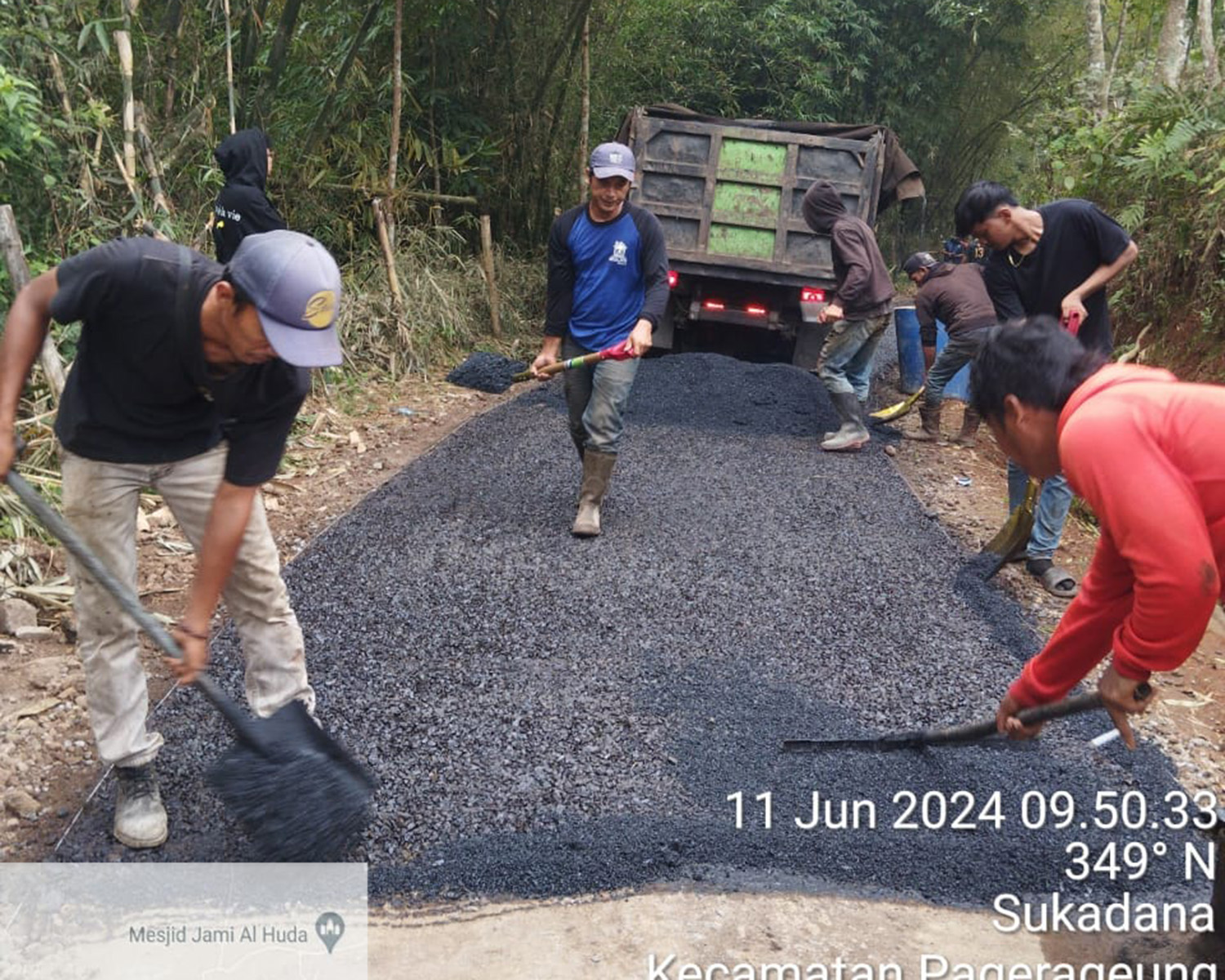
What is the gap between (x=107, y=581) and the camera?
2197 millimetres

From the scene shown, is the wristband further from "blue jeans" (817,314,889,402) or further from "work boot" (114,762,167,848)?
"blue jeans" (817,314,889,402)

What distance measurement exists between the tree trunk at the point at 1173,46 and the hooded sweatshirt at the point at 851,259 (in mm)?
3907

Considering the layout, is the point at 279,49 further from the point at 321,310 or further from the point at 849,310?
the point at 321,310

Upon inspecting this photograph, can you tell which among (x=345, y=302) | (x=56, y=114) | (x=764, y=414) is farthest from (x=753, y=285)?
(x=56, y=114)

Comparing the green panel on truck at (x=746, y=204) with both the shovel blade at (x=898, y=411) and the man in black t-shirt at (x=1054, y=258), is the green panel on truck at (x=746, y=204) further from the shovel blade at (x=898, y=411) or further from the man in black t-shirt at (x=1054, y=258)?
the man in black t-shirt at (x=1054, y=258)

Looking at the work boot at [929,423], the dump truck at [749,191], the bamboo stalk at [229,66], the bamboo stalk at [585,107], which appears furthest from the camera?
the bamboo stalk at [585,107]

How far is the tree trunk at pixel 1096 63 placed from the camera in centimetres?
867

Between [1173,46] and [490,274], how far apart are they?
577cm

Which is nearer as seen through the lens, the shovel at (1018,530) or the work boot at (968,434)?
the shovel at (1018,530)

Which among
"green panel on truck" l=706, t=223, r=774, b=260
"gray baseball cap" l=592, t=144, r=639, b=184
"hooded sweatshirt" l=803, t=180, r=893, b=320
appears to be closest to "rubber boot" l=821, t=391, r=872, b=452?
"hooded sweatshirt" l=803, t=180, r=893, b=320

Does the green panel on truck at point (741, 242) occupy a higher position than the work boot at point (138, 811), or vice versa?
the green panel on truck at point (741, 242)

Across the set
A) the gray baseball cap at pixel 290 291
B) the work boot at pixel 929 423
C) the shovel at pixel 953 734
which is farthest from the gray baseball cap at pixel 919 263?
the gray baseball cap at pixel 290 291

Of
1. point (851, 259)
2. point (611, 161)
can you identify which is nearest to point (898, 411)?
point (851, 259)

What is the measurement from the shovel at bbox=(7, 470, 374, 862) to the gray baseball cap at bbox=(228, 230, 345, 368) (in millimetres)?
661
